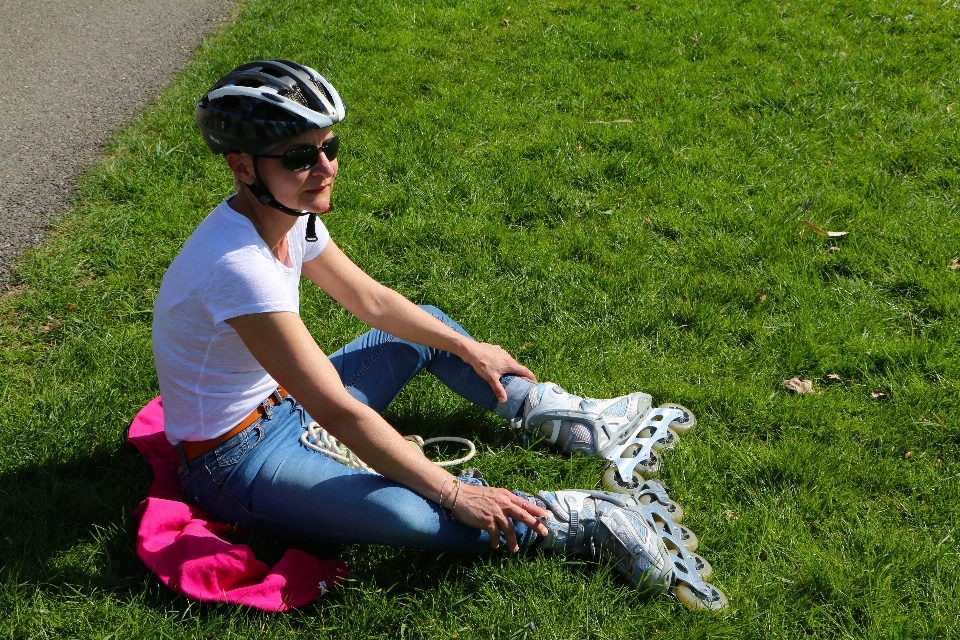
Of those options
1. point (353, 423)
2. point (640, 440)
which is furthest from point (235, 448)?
point (640, 440)

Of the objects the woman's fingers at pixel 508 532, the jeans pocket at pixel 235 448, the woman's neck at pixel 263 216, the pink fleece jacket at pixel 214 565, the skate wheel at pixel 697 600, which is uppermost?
the woman's neck at pixel 263 216

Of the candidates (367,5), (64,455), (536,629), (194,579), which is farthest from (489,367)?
(367,5)

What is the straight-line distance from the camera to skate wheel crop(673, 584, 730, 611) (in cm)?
302

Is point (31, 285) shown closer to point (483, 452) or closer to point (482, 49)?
point (483, 452)

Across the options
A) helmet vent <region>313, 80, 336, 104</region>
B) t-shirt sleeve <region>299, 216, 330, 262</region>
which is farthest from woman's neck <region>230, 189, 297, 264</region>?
helmet vent <region>313, 80, 336, 104</region>

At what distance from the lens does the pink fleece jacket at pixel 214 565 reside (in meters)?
2.92

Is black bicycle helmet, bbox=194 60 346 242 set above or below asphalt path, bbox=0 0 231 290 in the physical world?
above

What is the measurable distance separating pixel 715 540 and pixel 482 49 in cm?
524

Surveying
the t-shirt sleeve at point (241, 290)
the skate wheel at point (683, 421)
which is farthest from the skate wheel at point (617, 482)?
the t-shirt sleeve at point (241, 290)

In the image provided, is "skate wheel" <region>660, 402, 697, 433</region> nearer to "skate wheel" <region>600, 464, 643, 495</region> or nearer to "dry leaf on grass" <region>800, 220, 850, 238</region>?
"skate wheel" <region>600, 464, 643, 495</region>

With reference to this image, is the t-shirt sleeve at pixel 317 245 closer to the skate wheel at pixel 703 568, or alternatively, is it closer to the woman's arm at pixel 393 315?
the woman's arm at pixel 393 315

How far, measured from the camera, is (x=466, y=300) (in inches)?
185

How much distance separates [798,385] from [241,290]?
2684 mm

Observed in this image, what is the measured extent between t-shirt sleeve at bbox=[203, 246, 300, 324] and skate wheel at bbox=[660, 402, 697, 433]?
1872 mm
